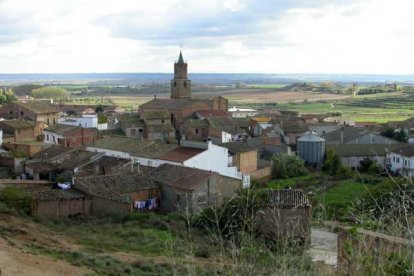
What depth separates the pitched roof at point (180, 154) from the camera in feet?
97.7

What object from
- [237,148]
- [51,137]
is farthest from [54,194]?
[51,137]

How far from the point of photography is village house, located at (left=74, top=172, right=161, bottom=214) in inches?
953

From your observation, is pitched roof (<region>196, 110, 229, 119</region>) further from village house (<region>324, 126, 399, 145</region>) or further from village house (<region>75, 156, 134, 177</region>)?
village house (<region>75, 156, 134, 177</region>)

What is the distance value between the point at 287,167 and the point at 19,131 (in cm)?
2209

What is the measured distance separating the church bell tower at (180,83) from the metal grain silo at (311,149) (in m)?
24.8

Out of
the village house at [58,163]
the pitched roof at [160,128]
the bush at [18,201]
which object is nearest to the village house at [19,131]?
the pitched roof at [160,128]

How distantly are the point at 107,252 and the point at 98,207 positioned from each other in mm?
6827

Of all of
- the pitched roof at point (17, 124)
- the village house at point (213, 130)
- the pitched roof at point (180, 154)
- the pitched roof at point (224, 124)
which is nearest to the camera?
the pitched roof at point (180, 154)

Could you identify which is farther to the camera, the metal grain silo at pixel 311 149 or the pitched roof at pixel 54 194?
the metal grain silo at pixel 311 149

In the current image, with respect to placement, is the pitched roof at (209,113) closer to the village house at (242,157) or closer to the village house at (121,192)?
the village house at (242,157)

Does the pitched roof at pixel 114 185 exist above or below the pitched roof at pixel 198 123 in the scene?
below

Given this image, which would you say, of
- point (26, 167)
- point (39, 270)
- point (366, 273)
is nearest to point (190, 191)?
point (39, 270)

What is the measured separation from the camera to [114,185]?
25.5 metres

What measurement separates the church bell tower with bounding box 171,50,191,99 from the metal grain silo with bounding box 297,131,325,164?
24.8 metres
